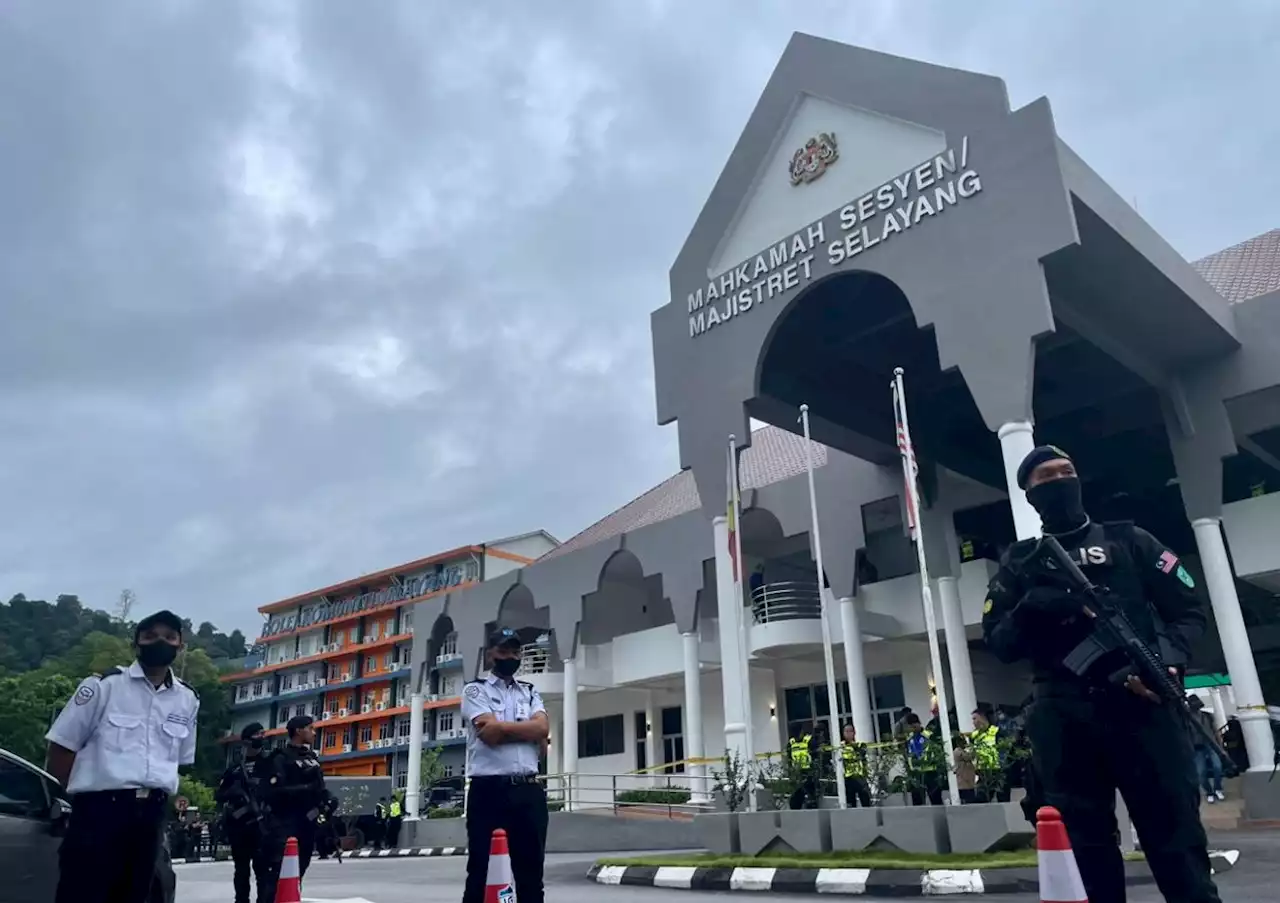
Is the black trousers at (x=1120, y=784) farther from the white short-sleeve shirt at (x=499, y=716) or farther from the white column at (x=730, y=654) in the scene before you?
the white column at (x=730, y=654)

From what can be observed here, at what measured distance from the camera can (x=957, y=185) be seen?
1184 centimetres

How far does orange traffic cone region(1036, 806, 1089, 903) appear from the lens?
8.39ft

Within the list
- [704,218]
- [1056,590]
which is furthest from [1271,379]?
[1056,590]

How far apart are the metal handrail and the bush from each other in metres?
4.05

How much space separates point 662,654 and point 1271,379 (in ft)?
47.1

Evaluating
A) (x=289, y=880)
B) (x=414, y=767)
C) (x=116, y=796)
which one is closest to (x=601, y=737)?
(x=414, y=767)

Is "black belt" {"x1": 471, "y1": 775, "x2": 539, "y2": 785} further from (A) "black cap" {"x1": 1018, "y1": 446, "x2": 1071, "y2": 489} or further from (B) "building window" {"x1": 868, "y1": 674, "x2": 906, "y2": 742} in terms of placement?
(B) "building window" {"x1": 868, "y1": 674, "x2": 906, "y2": 742}

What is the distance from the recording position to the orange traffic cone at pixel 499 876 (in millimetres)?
3695

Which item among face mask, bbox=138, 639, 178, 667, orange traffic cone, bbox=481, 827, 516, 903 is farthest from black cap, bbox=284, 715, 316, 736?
orange traffic cone, bbox=481, 827, 516, 903

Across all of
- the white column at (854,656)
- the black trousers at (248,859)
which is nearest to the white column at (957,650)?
the white column at (854,656)

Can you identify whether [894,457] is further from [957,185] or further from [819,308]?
[957,185]

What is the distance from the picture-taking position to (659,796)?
20.7m

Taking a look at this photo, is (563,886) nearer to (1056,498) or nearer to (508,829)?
(508,829)

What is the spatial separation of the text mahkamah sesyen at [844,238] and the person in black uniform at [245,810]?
30.6 feet
